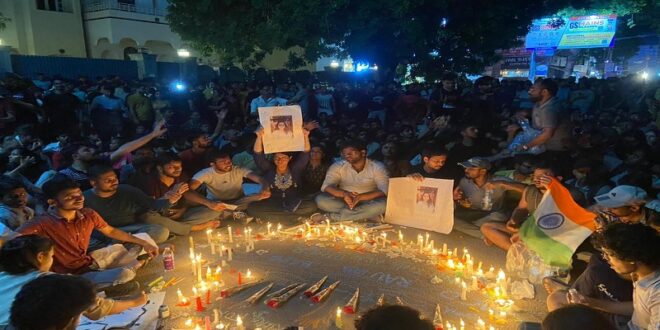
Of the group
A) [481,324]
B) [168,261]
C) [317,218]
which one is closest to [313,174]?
[317,218]

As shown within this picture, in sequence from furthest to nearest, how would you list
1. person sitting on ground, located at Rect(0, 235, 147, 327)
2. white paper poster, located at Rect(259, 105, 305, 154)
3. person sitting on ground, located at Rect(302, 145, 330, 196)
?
person sitting on ground, located at Rect(302, 145, 330, 196), white paper poster, located at Rect(259, 105, 305, 154), person sitting on ground, located at Rect(0, 235, 147, 327)

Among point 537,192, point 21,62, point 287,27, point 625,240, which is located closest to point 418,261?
point 537,192

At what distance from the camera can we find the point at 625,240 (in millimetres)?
2969

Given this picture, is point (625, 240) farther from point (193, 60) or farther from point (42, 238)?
point (193, 60)

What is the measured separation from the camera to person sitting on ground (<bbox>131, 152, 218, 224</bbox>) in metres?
6.34

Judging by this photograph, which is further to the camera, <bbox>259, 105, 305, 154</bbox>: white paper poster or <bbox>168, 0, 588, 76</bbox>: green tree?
<bbox>168, 0, 588, 76</bbox>: green tree

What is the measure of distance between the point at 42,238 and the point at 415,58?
11671 mm

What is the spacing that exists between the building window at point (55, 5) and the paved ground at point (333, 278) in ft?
78.9

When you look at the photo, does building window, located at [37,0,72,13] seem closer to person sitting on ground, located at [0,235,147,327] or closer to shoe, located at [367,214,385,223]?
shoe, located at [367,214,385,223]

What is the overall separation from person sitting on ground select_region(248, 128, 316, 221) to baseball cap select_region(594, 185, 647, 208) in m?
4.29

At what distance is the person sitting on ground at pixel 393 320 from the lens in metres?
1.84

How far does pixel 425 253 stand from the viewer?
18.6 feet

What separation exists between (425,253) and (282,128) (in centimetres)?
300

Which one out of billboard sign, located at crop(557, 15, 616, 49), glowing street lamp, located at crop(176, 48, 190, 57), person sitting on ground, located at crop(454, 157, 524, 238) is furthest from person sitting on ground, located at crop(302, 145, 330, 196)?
billboard sign, located at crop(557, 15, 616, 49)
